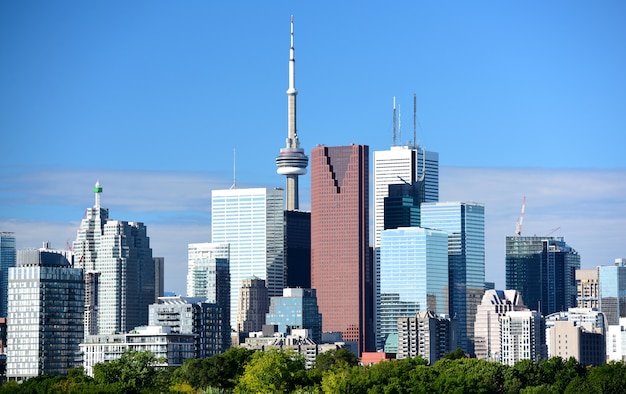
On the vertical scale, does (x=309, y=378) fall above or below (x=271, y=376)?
below

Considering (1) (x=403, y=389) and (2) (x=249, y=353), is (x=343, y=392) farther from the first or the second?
(2) (x=249, y=353)

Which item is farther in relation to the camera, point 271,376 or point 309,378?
point 309,378

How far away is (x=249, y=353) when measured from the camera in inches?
7485

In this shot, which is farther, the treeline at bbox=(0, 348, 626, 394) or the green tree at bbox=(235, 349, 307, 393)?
the green tree at bbox=(235, 349, 307, 393)

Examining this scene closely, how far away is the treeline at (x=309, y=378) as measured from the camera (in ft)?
533

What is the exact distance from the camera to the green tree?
16389cm

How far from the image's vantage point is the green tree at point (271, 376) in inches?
6452

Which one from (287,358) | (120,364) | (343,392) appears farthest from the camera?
(120,364)

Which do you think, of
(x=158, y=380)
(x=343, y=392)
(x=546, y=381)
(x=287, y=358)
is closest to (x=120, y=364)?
(x=158, y=380)

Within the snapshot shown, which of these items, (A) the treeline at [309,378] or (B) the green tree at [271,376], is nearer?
(A) the treeline at [309,378]

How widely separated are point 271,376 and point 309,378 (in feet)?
36.6

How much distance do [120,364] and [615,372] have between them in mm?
56620

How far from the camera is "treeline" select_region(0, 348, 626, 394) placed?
16250 centimetres

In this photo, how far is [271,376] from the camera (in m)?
166
